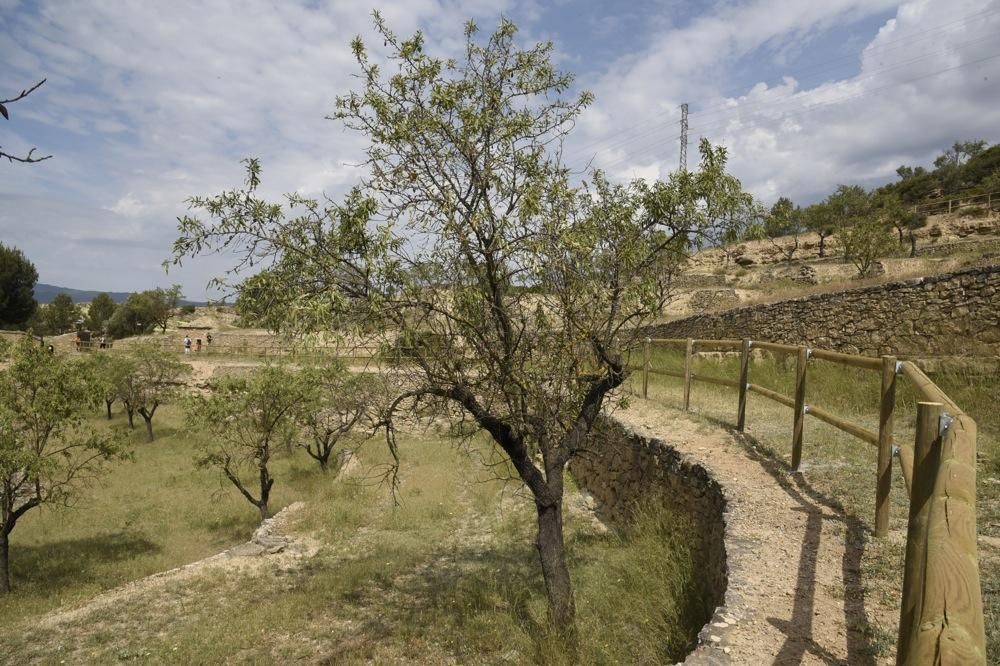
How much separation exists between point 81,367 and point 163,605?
6344 mm

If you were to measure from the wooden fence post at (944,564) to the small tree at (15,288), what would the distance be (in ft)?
201

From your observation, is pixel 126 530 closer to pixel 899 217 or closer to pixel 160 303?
pixel 899 217

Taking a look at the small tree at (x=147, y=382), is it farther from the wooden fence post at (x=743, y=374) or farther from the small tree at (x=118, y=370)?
the wooden fence post at (x=743, y=374)

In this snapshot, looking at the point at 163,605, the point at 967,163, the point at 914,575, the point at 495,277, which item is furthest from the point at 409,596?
the point at 967,163

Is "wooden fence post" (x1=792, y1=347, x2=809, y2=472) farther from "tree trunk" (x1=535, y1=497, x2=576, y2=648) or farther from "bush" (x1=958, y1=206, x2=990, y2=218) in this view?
"bush" (x1=958, y1=206, x2=990, y2=218)

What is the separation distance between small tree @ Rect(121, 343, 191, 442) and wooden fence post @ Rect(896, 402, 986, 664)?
85.5 ft

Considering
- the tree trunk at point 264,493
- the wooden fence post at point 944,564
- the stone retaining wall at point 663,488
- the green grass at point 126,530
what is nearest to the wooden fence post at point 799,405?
the stone retaining wall at point 663,488

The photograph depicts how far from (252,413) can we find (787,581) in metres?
13.0

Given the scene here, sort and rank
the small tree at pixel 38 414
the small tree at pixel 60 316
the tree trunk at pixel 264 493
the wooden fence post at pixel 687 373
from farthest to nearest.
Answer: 1. the small tree at pixel 60 316
2. the tree trunk at pixel 264 493
3. the small tree at pixel 38 414
4. the wooden fence post at pixel 687 373

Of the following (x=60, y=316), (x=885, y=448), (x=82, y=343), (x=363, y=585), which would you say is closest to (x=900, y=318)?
(x=885, y=448)

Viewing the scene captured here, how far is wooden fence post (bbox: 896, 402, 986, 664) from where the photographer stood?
1.27 meters

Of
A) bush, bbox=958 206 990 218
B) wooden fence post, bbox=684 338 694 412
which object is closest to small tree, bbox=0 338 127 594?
wooden fence post, bbox=684 338 694 412

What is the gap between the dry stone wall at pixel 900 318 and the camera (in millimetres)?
10812

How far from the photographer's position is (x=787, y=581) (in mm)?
3766
